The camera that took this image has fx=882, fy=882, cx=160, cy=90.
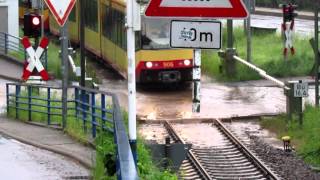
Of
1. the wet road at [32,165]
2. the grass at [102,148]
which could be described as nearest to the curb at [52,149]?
the wet road at [32,165]

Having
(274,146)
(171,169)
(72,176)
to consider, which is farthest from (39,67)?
(171,169)

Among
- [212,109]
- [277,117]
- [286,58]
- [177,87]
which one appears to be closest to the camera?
Answer: [277,117]

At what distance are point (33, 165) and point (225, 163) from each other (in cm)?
617

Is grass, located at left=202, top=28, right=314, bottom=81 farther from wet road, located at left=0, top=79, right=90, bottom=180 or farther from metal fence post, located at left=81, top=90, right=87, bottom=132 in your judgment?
wet road, located at left=0, top=79, right=90, bottom=180

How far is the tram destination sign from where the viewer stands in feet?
23.5

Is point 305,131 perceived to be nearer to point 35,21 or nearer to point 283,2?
point 35,21

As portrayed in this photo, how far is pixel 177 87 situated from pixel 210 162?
41.6 feet

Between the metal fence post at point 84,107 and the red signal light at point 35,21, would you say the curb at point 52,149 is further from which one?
the red signal light at point 35,21

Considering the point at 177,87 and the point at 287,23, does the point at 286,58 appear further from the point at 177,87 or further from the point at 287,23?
the point at 177,87

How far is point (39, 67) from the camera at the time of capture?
19609mm

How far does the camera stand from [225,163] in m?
18.9

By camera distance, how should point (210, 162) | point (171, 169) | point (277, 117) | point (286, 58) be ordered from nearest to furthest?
point (171, 169) < point (210, 162) < point (277, 117) < point (286, 58)

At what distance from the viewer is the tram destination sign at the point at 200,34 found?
7.15 metres

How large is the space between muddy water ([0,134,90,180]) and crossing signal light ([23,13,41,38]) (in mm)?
4844
